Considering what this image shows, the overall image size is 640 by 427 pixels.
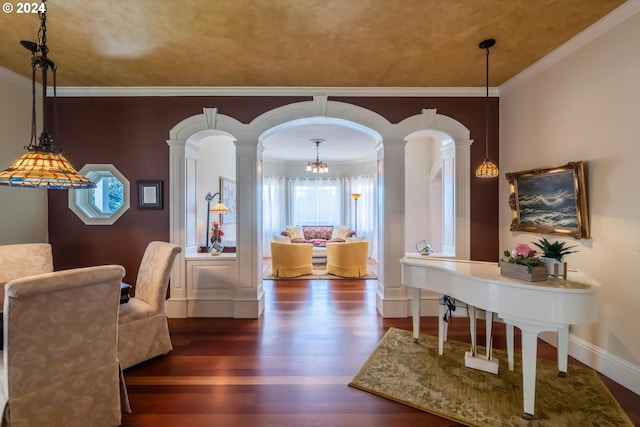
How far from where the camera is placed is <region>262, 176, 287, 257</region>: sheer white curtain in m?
9.08

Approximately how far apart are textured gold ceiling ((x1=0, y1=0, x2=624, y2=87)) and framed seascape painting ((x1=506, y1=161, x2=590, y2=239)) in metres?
1.22

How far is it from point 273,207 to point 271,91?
18.8 feet

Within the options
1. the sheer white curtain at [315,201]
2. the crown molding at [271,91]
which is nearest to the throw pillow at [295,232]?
the sheer white curtain at [315,201]

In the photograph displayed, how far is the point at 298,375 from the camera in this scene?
99.3 inches

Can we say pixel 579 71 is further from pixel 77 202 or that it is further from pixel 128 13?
pixel 77 202

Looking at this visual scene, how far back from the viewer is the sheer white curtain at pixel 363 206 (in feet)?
28.6

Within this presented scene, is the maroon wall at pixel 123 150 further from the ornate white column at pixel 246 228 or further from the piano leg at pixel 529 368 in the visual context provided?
the piano leg at pixel 529 368

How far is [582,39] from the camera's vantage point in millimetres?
2658

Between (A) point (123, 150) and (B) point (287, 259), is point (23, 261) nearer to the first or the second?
(A) point (123, 150)

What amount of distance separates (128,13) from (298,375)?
330 centimetres

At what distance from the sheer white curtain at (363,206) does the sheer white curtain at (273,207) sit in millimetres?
2056

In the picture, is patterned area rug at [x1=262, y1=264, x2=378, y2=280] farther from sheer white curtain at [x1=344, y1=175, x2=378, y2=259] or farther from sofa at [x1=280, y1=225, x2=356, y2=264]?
sheer white curtain at [x1=344, y1=175, x2=378, y2=259]

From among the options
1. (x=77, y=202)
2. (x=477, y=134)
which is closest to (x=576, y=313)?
(x=477, y=134)

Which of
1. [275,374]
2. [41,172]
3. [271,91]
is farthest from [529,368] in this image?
[271,91]
